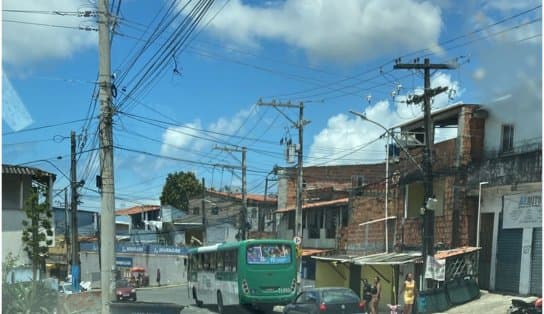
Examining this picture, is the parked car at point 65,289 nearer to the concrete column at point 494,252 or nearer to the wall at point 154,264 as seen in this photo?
the concrete column at point 494,252

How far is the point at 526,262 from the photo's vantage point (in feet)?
72.0

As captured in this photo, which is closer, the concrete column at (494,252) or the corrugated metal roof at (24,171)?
the concrete column at (494,252)

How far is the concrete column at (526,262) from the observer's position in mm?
21734

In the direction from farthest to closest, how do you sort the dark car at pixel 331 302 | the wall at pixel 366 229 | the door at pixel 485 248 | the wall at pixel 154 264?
the wall at pixel 154 264
the wall at pixel 366 229
the door at pixel 485 248
the dark car at pixel 331 302

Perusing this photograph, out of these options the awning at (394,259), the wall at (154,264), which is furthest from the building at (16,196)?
the wall at (154,264)

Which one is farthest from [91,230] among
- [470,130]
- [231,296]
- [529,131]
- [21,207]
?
[529,131]

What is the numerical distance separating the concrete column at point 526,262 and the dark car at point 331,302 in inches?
227

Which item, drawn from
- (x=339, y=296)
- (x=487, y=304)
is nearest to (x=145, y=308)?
(x=339, y=296)

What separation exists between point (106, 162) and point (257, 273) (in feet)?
27.4

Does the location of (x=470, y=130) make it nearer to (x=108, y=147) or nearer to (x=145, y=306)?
(x=108, y=147)

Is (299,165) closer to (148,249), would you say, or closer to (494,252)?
(494,252)

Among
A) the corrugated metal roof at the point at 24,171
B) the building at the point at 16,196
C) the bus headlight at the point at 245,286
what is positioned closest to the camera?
the bus headlight at the point at 245,286

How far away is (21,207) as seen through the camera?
2997 centimetres

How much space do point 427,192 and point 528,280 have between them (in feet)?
13.7
